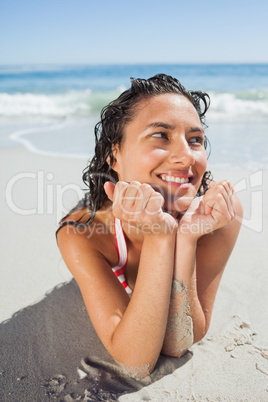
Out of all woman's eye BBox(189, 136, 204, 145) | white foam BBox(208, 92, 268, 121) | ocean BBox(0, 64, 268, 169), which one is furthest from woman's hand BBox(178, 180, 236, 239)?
white foam BBox(208, 92, 268, 121)

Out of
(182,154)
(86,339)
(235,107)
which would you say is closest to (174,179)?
(182,154)

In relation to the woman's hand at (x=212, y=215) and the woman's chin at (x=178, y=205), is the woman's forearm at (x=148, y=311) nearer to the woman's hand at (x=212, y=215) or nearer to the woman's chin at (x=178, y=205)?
the woman's hand at (x=212, y=215)

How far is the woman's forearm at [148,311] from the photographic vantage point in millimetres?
1869

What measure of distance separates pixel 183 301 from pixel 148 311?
246 mm

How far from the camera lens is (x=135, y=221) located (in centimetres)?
186

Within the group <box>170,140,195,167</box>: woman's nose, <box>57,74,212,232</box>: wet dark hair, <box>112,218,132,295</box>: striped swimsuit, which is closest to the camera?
<box>170,140,195,167</box>: woman's nose

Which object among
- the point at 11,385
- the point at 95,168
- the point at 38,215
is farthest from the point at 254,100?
the point at 11,385

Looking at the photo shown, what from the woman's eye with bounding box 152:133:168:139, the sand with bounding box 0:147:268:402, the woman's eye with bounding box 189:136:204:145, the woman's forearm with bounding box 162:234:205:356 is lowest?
the sand with bounding box 0:147:268:402

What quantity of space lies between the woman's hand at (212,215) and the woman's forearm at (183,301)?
0.06 meters

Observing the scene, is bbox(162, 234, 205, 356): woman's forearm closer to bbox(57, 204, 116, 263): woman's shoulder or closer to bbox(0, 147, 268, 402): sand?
bbox(0, 147, 268, 402): sand

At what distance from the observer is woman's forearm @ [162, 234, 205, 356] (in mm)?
2008

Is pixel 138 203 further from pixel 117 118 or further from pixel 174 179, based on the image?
pixel 117 118

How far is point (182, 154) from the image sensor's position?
2.06 metres

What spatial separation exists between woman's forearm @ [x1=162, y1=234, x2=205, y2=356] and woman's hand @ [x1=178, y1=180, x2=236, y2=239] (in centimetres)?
6
